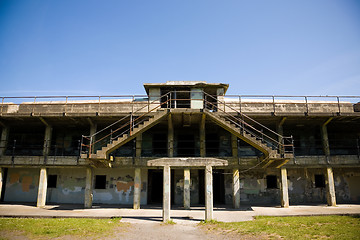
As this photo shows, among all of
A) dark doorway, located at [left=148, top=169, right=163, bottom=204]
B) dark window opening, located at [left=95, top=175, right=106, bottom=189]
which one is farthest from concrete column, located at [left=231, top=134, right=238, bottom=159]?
dark window opening, located at [left=95, top=175, right=106, bottom=189]

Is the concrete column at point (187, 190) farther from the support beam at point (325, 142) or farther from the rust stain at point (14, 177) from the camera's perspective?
the rust stain at point (14, 177)

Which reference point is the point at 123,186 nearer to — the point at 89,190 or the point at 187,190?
the point at 89,190

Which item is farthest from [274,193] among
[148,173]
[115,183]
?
[115,183]

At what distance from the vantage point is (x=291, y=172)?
747 inches

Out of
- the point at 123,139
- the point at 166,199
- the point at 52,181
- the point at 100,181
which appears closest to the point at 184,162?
A: the point at 166,199

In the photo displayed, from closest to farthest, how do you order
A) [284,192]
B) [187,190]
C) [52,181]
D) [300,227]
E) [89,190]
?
1. [300,227]
2. [187,190]
3. [284,192]
4. [89,190]
5. [52,181]

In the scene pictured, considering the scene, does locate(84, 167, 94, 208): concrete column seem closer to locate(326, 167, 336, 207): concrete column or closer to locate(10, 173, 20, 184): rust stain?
locate(10, 173, 20, 184): rust stain

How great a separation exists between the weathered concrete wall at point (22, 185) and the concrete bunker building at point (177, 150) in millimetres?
75

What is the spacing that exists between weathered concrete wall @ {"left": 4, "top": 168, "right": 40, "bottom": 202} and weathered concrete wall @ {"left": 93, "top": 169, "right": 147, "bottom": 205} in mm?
4862

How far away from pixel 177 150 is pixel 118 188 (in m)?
5.18

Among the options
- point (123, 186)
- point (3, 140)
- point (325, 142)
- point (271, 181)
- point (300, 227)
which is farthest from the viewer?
point (271, 181)

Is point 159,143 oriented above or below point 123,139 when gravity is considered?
above

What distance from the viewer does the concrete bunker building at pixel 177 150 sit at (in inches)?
653

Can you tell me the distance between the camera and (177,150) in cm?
1905
